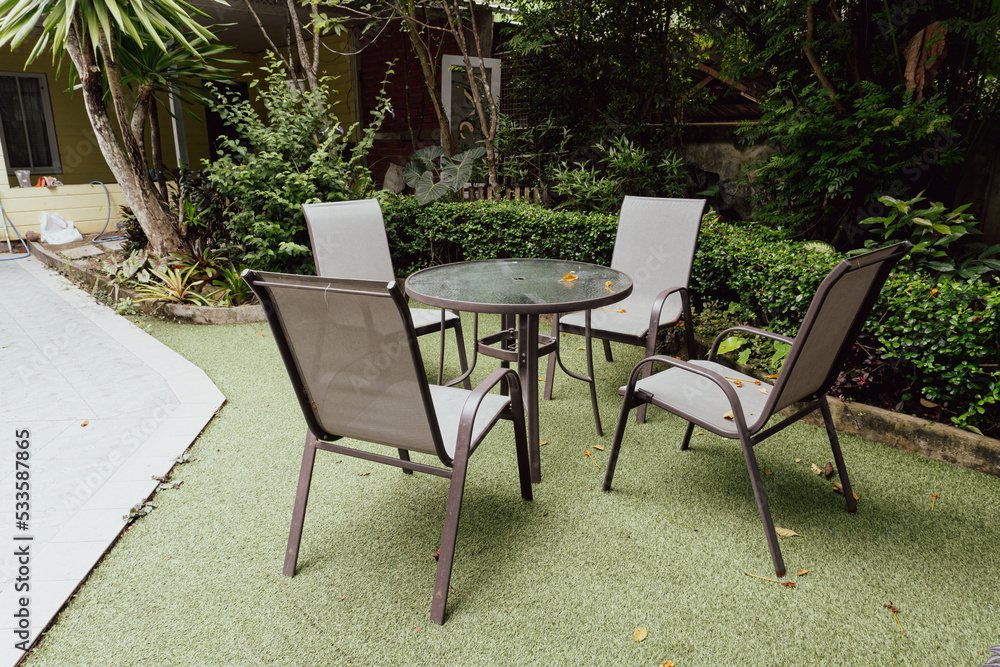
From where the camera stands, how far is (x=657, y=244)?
3.37 metres

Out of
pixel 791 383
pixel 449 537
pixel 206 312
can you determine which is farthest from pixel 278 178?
pixel 791 383

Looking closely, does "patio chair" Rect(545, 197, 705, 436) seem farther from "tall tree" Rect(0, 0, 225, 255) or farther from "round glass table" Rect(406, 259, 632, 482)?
"tall tree" Rect(0, 0, 225, 255)

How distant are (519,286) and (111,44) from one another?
13.9 feet

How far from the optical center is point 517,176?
6320mm

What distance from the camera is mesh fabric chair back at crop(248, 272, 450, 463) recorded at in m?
1.52

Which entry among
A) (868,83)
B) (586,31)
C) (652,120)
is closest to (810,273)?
(868,83)

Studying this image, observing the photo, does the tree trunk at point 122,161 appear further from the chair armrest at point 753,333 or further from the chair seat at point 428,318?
the chair armrest at point 753,333

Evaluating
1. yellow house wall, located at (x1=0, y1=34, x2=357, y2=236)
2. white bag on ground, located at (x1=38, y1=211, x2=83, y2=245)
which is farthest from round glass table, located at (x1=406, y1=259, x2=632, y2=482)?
white bag on ground, located at (x1=38, y1=211, x2=83, y2=245)

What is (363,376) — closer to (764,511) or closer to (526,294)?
(526,294)

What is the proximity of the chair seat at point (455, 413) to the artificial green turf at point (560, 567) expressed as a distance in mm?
484

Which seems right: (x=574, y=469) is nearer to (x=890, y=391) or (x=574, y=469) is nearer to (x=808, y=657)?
(x=808, y=657)

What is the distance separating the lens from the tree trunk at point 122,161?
4.70 meters

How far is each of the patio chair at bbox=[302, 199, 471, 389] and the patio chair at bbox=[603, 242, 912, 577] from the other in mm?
1326

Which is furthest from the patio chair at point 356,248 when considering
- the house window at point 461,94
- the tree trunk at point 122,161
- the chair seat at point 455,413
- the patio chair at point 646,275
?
the house window at point 461,94
